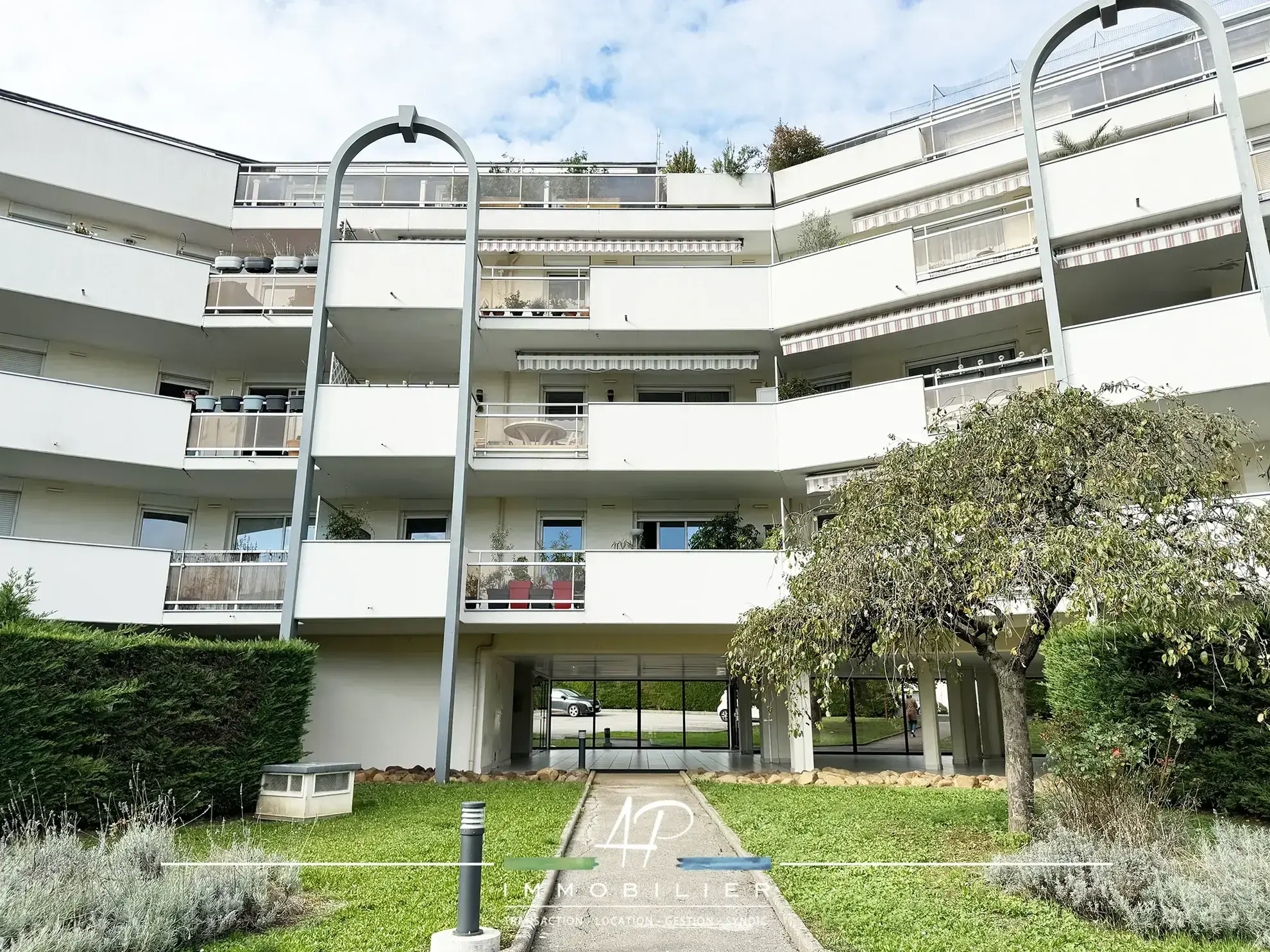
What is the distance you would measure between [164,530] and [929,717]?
1770cm

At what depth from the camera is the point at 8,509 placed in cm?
1812

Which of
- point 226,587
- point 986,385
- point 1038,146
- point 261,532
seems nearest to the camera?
point 986,385

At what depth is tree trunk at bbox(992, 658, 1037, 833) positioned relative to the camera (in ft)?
30.9

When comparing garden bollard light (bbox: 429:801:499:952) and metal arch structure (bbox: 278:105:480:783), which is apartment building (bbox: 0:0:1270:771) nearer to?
metal arch structure (bbox: 278:105:480:783)

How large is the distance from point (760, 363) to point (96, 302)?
47.9 ft

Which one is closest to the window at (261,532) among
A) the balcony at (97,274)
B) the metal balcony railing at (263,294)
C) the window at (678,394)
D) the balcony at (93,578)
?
the balcony at (93,578)

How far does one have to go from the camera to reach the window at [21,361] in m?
18.5

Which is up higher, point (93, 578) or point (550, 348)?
point (550, 348)

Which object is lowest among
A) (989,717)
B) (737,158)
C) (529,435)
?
(989,717)

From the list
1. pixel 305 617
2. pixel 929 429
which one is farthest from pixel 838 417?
pixel 305 617

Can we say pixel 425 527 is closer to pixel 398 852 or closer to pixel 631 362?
pixel 631 362

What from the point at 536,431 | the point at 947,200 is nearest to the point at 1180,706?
the point at 947,200

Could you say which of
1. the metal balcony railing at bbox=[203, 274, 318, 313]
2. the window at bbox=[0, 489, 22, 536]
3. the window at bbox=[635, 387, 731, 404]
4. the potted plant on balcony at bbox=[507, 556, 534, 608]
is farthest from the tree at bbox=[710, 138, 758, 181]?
the window at bbox=[0, 489, 22, 536]

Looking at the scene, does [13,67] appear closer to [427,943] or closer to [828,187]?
[828,187]
